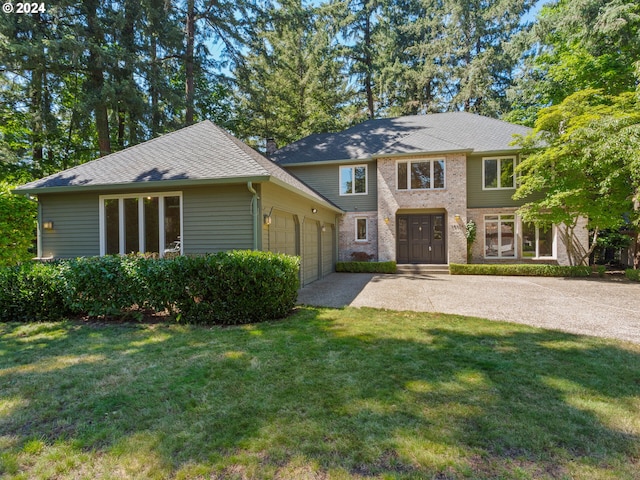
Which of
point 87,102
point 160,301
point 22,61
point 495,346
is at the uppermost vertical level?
point 22,61

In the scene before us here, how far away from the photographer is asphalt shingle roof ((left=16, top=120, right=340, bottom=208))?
700cm

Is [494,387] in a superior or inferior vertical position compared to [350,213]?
inferior

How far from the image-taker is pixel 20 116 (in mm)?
14180

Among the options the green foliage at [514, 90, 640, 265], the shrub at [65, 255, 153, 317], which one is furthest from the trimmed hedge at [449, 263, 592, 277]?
the shrub at [65, 255, 153, 317]

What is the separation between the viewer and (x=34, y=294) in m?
5.46

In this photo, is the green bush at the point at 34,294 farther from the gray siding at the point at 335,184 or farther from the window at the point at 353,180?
the window at the point at 353,180

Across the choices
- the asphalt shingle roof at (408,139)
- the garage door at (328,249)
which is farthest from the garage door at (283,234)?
the asphalt shingle roof at (408,139)

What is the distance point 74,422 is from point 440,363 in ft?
11.1

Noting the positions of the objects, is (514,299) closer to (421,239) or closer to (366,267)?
(366,267)

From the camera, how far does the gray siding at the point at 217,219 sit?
22.8ft

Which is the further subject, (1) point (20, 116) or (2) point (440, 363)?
(1) point (20, 116)

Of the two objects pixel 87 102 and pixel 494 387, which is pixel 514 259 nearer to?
pixel 494 387

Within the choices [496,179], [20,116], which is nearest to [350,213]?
[496,179]

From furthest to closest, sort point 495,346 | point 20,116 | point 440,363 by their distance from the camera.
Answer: point 20,116, point 495,346, point 440,363
